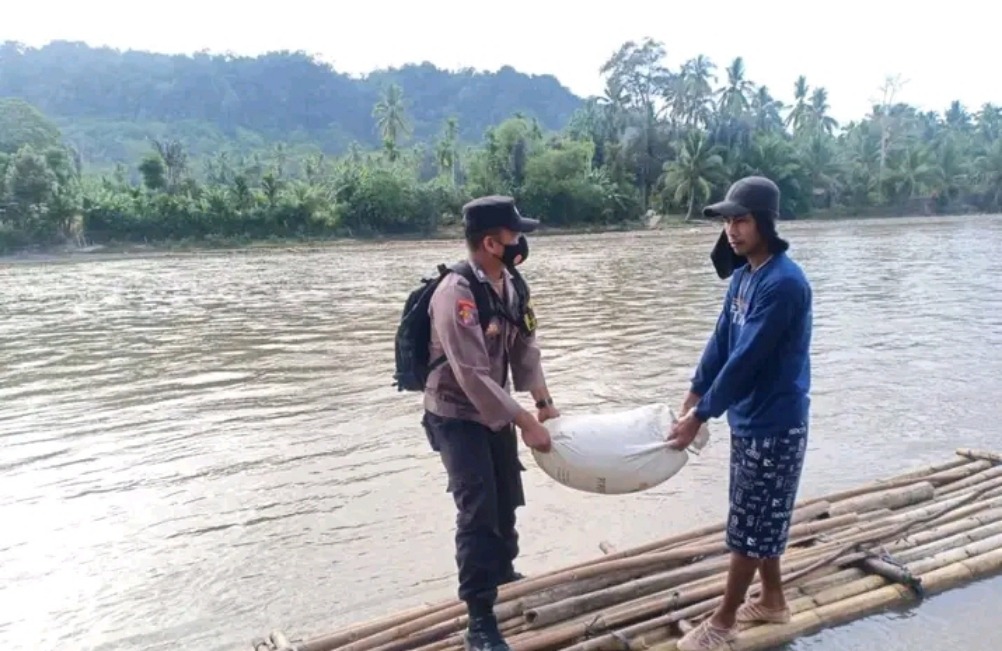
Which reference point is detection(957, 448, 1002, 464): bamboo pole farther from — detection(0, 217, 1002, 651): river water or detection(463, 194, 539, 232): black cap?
detection(463, 194, 539, 232): black cap

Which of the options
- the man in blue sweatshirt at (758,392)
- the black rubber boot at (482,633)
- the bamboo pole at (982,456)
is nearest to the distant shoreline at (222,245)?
the bamboo pole at (982,456)

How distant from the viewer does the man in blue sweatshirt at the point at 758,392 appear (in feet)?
10.7

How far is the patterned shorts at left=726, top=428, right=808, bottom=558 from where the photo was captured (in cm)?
336

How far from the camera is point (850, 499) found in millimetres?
5023

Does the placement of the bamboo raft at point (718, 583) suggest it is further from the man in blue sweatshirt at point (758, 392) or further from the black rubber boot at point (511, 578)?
the man in blue sweatshirt at point (758, 392)

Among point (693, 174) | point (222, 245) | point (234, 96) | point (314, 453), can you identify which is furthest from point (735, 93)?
point (234, 96)

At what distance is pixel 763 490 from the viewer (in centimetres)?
341

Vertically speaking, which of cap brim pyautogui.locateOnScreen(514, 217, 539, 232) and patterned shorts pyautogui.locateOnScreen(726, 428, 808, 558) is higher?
cap brim pyautogui.locateOnScreen(514, 217, 539, 232)

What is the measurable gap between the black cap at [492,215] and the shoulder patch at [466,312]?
34 centimetres

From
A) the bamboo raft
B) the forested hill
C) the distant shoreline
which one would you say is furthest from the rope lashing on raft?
the forested hill

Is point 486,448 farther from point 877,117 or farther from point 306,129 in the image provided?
point 306,129

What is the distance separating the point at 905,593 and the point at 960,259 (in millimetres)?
28350

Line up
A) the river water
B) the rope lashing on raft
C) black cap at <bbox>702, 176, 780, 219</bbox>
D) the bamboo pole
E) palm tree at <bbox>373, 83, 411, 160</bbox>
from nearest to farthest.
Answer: black cap at <bbox>702, 176, 780, 219</bbox>
the rope lashing on raft
the river water
the bamboo pole
palm tree at <bbox>373, 83, 411, 160</bbox>

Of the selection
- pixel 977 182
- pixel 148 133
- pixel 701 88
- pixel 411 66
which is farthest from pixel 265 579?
pixel 411 66
